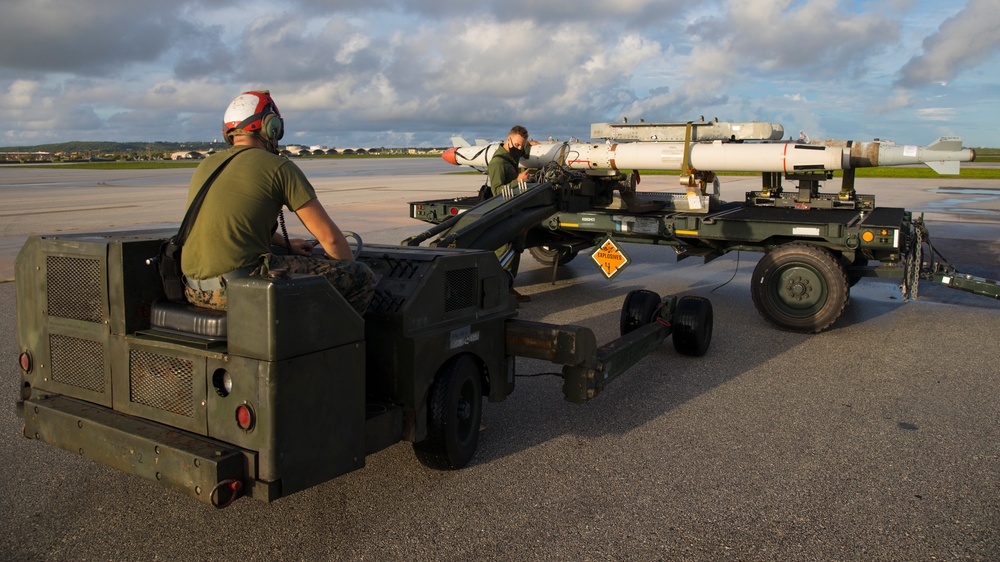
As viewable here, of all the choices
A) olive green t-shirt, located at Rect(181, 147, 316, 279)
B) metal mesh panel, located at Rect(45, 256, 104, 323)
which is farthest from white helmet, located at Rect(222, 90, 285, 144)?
metal mesh panel, located at Rect(45, 256, 104, 323)

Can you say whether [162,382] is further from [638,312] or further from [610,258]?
[610,258]

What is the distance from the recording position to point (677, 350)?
707 centimetres

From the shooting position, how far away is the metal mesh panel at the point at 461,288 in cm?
425

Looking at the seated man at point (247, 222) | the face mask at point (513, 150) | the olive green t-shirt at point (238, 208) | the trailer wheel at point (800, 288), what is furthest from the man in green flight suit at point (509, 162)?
the olive green t-shirt at point (238, 208)

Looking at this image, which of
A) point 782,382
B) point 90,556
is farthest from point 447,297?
point 782,382

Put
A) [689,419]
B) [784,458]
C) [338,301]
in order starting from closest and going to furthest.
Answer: [338,301] < [784,458] < [689,419]

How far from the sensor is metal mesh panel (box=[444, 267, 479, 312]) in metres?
4.25

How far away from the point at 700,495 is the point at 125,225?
55.1 feet

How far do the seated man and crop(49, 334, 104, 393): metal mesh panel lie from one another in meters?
0.55

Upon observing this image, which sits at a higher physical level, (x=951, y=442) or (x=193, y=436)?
(x=193, y=436)

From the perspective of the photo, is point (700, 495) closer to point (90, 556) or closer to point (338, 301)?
point (338, 301)

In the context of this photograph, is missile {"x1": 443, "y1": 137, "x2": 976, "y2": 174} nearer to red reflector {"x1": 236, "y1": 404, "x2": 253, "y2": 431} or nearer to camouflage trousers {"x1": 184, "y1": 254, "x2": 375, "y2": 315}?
camouflage trousers {"x1": 184, "y1": 254, "x2": 375, "y2": 315}

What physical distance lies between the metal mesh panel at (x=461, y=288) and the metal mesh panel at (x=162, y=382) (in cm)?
140

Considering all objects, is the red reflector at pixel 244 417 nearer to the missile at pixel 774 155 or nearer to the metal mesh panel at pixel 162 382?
the metal mesh panel at pixel 162 382
